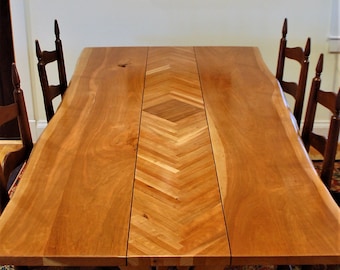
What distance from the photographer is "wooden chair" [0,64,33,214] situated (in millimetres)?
1653

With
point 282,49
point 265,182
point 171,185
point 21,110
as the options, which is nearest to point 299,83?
point 282,49

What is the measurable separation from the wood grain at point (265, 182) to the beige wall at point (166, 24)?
1.09 meters

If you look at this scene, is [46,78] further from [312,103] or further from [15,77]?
[312,103]

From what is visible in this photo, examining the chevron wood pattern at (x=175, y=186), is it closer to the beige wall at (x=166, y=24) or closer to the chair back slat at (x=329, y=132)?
the chair back slat at (x=329, y=132)

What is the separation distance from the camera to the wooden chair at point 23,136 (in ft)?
5.42

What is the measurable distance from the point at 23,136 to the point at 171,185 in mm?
708

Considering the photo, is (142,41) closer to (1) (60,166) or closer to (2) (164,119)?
(2) (164,119)

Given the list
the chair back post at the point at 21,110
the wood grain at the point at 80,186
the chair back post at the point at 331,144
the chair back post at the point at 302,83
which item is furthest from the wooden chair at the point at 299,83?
the chair back post at the point at 21,110

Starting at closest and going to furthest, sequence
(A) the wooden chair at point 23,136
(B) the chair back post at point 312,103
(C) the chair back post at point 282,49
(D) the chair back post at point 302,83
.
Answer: (A) the wooden chair at point 23,136, (B) the chair back post at point 312,103, (D) the chair back post at point 302,83, (C) the chair back post at point 282,49

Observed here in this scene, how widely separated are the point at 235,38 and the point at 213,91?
4.16 ft

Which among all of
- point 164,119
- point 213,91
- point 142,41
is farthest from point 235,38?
point 164,119

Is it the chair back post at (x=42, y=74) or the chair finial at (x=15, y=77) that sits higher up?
the chair finial at (x=15, y=77)

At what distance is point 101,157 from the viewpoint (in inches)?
63.7

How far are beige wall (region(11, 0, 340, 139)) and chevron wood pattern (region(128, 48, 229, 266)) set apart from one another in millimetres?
1148
